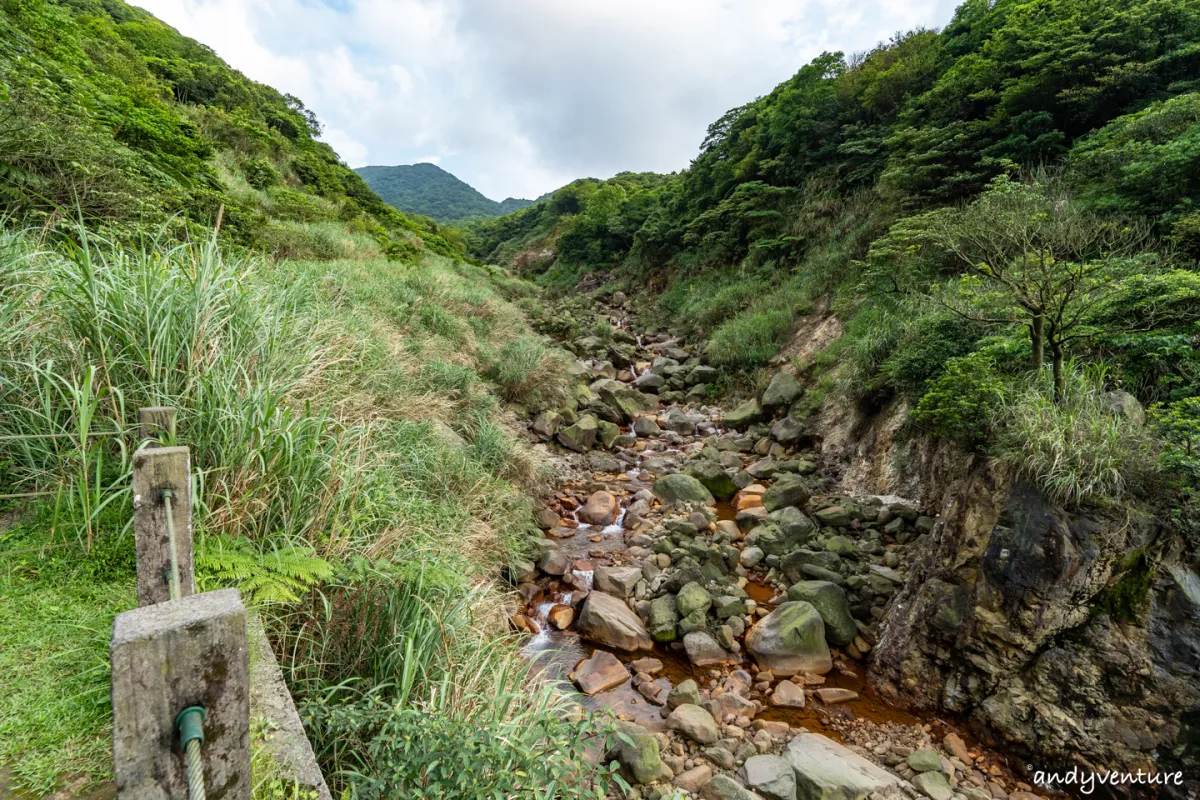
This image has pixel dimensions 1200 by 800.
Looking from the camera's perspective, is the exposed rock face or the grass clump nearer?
Answer: the grass clump

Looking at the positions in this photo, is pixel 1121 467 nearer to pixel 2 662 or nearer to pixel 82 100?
pixel 2 662

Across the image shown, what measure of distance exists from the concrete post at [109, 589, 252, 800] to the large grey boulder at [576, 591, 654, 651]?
12.7ft

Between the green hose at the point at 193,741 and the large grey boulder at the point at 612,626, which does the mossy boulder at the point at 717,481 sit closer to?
the large grey boulder at the point at 612,626

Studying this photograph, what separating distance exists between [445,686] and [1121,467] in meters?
4.44

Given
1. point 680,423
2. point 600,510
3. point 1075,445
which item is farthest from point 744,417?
point 1075,445

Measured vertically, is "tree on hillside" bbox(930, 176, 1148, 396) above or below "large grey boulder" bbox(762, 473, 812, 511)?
above

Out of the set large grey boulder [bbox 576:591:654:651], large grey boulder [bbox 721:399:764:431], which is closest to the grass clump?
large grey boulder [bbox 576:591:654:651]

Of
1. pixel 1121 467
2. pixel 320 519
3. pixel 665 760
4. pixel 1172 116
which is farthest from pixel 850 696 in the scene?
pixel 1172 116

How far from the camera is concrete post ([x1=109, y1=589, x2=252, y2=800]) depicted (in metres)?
0.82

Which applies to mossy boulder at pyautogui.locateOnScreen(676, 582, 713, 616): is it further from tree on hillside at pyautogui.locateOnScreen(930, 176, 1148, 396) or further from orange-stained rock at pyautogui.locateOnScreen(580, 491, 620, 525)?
tree on hillside at pyautogui.locateOnScreen(930, 176, 1148, 396)

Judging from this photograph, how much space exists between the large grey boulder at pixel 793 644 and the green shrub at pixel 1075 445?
2032 mm

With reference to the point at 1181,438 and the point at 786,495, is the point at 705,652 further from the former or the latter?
the point at 1181,438

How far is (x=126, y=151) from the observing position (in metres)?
5.16

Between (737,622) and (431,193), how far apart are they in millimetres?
92912
